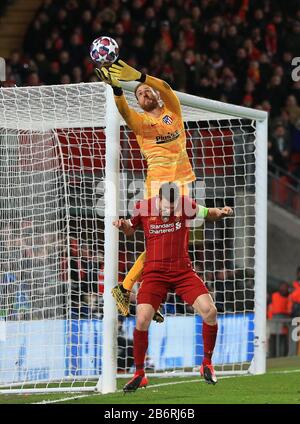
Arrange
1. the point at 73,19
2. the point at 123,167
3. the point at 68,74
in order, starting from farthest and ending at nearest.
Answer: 1. the point at 73,19
2. the point at 68,74
3. the point at 123,167

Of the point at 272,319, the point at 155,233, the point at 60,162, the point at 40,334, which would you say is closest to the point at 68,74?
the point at 272,319

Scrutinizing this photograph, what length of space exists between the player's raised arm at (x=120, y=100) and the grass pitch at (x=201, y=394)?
7.19 feet

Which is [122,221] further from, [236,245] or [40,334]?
[236,245]

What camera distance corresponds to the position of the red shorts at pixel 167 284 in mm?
9516

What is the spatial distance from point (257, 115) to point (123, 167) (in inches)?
75.7

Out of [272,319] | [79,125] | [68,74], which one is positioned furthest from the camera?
[68,74]

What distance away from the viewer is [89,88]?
1063 centimetres

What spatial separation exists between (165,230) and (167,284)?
43 centimetres

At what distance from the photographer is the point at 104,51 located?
9.20 m

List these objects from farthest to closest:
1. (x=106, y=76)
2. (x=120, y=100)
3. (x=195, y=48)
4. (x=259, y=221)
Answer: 1. (x=195, y=48)
2. (x=259, y=221)
3. (x=120, y=100)
4. (x=106, y=76)

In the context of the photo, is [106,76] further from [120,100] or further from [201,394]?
[201,394]


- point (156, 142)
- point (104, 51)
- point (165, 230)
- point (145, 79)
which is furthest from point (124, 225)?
point (104, 51)

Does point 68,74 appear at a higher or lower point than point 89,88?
higher

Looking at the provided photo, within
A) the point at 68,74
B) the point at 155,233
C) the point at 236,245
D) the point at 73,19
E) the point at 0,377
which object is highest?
the point at 73,19
